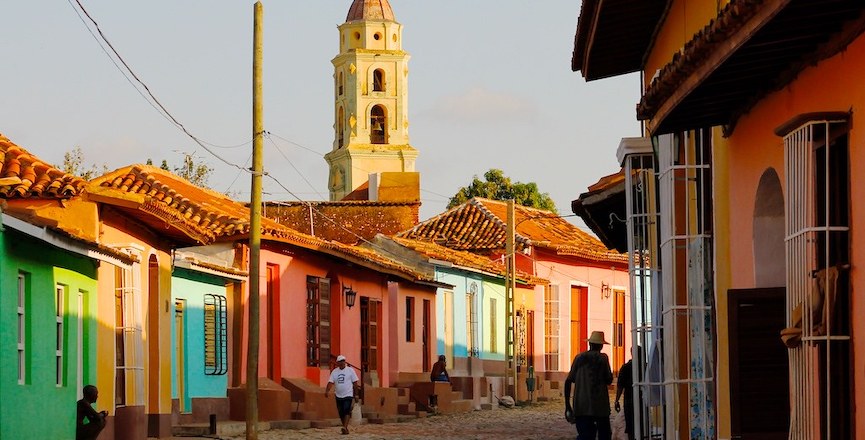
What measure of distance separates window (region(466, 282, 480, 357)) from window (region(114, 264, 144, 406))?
70.1ft

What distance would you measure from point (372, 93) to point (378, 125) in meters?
2.23

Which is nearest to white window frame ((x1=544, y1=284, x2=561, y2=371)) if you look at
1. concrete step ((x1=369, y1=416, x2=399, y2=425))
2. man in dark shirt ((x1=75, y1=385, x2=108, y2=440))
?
concrete step ((x1=369, y1=416, x2=399, y2=425))

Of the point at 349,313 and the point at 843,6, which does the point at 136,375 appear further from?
the point at 843,6

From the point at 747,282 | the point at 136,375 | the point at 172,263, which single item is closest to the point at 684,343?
the point at 747,282

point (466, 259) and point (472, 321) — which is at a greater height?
point (466, 259)

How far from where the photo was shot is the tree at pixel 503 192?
7106 centimetres

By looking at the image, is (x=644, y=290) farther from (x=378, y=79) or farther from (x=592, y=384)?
(x=378, y=79)

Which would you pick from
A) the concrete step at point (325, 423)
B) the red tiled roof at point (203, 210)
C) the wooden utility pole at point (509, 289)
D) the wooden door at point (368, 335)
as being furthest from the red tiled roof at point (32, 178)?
the wooden utility pole at point (509, 289)

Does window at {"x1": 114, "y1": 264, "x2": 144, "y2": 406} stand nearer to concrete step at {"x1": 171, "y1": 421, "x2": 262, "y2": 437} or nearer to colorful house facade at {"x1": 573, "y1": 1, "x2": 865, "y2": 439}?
concrete step at {"x1": 171, "y1": 421, "x2": 262, "y2": 437}

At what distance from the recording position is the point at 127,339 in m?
20.8

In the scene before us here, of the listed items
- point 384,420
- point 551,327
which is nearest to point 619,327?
point 551,327

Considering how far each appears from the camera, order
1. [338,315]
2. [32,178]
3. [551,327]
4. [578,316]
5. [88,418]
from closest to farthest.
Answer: [32,178] < [88,418] < [338,315] < [551,327] < [578,316]

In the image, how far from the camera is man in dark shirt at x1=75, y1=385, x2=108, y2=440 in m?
17.5

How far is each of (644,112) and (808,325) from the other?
2786 mm
